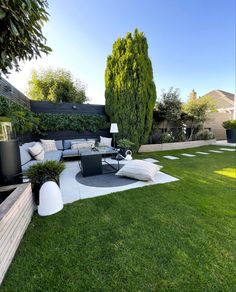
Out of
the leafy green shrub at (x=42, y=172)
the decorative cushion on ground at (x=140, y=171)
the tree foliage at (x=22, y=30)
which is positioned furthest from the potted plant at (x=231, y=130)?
the tree foliage at (x=22, y=30)

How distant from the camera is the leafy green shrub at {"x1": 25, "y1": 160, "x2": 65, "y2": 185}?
2.39 meters

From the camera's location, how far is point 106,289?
1.18 m

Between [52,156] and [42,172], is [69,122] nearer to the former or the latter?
[52,156]

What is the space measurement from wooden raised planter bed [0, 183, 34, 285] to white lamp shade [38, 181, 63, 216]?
0.18 meters

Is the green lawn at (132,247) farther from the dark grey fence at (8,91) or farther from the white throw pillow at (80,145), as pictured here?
the white throw pillow at (80,145)

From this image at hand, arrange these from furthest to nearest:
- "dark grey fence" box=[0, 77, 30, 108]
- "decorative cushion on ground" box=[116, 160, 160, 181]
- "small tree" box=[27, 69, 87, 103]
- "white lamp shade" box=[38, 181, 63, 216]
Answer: "small tree" box=[27, 69, 87, 103] → "dark grey fence" box=[0, 77, 30, 108] → "decorative cushion on ground" box=[116, 160, 160, 181] → "white lamp shade" box=[38, 181, 63, 216]

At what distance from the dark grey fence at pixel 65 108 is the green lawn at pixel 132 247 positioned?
17.6 feet

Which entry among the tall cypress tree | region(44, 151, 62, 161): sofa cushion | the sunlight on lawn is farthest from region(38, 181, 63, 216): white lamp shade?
the tall cypress tree

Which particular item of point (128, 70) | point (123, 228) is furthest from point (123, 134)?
point (123, 228)

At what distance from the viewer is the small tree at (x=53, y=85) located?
9477 mm

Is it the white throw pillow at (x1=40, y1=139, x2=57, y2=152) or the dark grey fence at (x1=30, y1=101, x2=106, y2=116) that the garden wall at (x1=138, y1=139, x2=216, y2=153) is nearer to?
the dark grey fence at (x1=30, y1=101, x2=106, y2=116)

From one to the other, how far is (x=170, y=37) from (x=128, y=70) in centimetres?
301

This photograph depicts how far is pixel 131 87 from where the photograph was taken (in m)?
6.52

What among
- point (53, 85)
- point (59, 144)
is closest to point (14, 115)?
point (59, 144)
